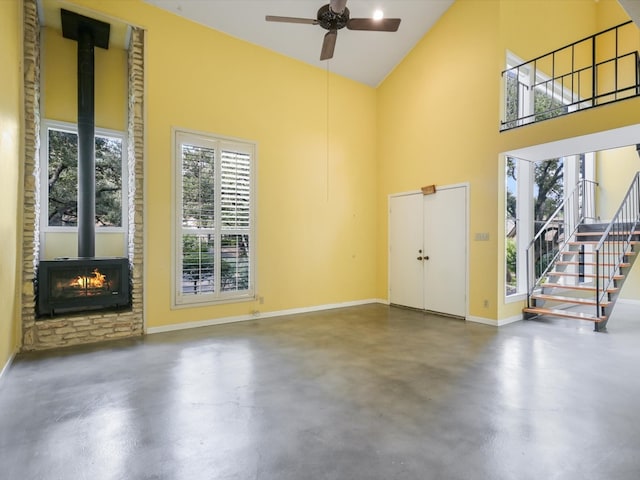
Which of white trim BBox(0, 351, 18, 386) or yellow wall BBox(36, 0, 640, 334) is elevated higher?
yellow wall BBox(36, 0, 640, 334)

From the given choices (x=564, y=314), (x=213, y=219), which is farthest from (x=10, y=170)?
(x=564, y=314)

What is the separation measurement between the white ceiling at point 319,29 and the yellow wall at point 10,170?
2019mm

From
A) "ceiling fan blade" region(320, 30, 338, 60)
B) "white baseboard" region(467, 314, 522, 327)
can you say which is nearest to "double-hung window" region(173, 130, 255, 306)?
"ceiling fan blade" region(320, 30, 338, 60)

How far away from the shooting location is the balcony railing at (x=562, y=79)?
17.7 ft

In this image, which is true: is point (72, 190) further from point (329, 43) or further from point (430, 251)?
point (430, 251)

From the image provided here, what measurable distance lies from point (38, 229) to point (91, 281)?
39.7 inches

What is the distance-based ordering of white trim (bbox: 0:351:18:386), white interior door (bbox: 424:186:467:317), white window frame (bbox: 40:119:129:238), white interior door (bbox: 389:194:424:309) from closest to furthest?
white trim (bbox: 0:351:18:386) < white window frame (bbox: 40:119:129:238) < white interior door (bbox: 424:186:467:317) < white interior door (bbox: 389:194:424:309)

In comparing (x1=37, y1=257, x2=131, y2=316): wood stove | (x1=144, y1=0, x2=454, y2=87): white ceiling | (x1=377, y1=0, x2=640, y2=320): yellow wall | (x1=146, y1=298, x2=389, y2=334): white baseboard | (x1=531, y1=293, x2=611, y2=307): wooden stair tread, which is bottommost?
(x1=146, y1=298, x2=389, y2=334): white baseboard

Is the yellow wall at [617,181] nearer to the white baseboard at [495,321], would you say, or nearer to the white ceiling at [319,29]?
the white baseboard at [495,321]

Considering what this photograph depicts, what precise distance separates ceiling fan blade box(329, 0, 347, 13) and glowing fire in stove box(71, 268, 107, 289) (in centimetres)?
435

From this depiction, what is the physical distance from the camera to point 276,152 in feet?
20.1

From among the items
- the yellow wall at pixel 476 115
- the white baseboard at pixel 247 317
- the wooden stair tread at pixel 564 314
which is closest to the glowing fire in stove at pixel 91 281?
the white baseboard at pixel 247 317

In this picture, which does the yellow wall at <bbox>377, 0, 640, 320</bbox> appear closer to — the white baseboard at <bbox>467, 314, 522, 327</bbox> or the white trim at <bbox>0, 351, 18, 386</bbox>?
the white baseboard at <bbox>467, 314, 522, 327</bbox>

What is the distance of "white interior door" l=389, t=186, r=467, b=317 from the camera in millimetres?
5926
